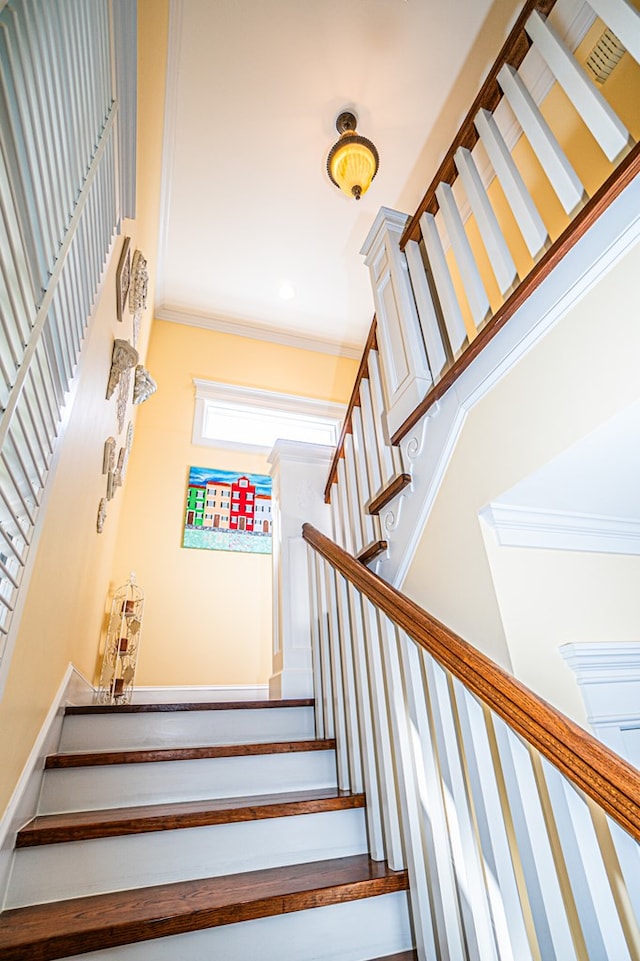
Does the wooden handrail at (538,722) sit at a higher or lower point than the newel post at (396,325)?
lower

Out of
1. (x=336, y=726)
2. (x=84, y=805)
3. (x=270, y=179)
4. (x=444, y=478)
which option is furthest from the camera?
(x=270, y=179)

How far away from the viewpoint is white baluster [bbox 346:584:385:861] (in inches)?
60.3

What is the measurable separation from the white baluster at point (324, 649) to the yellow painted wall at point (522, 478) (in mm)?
589

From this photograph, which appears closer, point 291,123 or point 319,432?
point 291,123

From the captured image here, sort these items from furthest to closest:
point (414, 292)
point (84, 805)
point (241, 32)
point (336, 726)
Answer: point (241, 32), point (414, 292), point (336, 726), point (84, 805)

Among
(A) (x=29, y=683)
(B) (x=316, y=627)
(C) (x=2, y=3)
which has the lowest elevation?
(A) (x=29, y=683)

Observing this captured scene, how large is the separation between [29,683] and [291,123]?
3838 millimetres

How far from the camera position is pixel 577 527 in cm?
160

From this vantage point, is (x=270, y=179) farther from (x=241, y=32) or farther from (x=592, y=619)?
(x=592, y=619)

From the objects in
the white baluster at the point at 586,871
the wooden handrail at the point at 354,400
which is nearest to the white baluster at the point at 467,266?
the wooden handrail at the point at 354,400

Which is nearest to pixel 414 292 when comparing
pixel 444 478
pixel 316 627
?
pixel 444 478

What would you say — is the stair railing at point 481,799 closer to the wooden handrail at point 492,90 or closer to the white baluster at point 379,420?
the white baluster at point 379,420

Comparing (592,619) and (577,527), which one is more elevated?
(577,527)

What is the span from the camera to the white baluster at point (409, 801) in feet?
4.16
